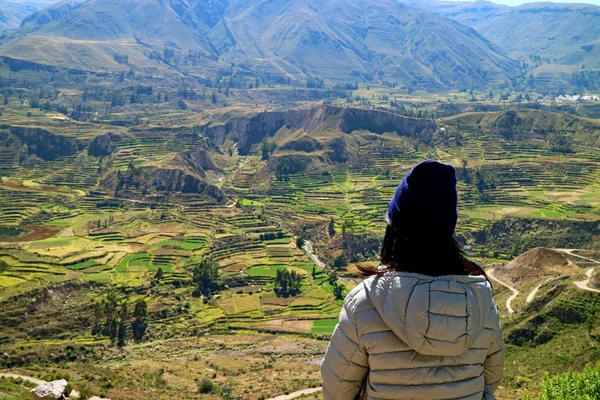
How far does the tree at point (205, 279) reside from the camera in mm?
47062

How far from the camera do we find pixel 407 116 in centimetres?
10556

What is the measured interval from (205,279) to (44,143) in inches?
2089

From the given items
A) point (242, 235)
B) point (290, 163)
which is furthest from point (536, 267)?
point (290, 163)

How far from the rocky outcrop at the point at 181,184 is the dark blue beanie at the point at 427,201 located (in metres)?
70.8

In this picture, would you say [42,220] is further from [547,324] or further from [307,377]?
[547,324]

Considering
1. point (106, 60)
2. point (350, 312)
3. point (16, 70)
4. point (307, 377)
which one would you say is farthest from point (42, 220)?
point (106, 60)

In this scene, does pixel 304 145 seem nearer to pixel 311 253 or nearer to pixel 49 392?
pixel 311 253

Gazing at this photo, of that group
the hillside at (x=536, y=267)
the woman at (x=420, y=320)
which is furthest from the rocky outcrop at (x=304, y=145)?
the woman at (x=420, y=320)

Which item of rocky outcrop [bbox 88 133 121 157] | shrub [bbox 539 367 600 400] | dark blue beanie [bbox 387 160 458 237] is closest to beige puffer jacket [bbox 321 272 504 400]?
dark blue beanie [bbox 387 160 458 237]

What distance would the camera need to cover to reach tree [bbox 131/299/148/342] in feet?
129

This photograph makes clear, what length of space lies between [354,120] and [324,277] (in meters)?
54.9

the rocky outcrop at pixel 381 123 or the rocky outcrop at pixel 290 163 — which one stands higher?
the rocky outcrop at pixel 381 123

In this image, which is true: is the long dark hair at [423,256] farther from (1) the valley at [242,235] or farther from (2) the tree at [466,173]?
(2) the tree at [466,173]

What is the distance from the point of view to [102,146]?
89.2 metres
